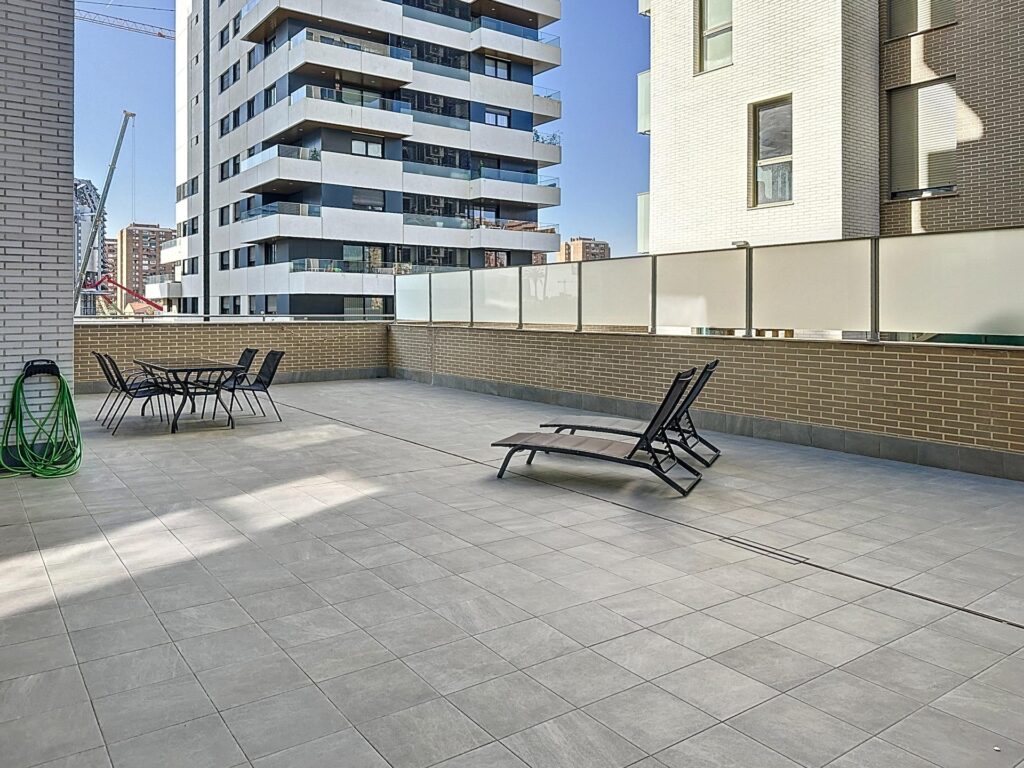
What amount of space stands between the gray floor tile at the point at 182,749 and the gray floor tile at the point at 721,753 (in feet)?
4.89

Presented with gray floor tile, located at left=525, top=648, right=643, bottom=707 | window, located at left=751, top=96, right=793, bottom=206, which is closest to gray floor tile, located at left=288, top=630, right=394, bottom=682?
gray floor tile, located at left=525, top=648, right=643, bottom=707

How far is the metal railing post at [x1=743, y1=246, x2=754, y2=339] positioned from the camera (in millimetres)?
9773

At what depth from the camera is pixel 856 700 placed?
3.12 metres

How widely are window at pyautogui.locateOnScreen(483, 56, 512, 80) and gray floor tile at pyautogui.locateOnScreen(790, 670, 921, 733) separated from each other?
42.3 metres

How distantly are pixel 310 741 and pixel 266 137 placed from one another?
38.8 meters

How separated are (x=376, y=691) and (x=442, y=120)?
1551 inches

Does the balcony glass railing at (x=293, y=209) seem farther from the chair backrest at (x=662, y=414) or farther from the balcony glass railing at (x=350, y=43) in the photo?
the chair backrest at (x=662, y=414)

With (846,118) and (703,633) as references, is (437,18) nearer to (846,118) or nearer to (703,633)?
(846,118)

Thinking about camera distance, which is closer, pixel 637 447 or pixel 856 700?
pixel 856 700

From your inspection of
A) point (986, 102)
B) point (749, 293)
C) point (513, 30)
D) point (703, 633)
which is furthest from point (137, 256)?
point (703, 633)

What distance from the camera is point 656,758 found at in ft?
8.86

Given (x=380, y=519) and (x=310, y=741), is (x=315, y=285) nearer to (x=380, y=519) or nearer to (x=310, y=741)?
(x=380, y=519)

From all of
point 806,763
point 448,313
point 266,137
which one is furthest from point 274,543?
point 266,137

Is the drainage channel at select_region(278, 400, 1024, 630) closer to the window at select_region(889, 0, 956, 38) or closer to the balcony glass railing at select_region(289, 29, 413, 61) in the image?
the window at select_region(889, 0, 956, 38)
